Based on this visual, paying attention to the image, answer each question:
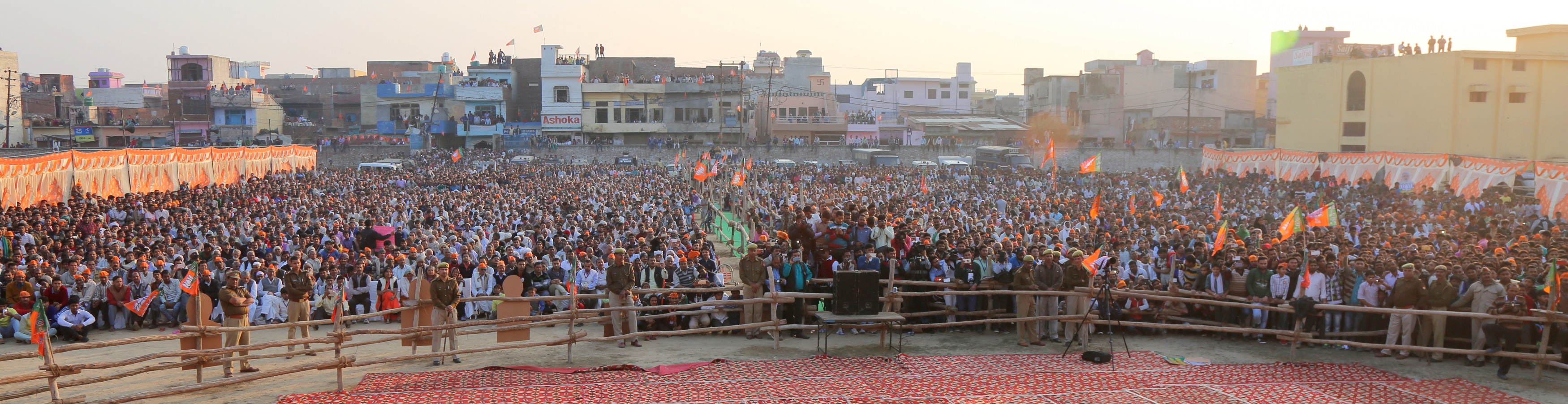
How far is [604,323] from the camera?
10148mm

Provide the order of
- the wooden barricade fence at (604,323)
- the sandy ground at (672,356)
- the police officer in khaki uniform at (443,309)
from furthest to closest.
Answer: the police officer in khaki uniform at (443,309) → the sandy ground at (672,356) → the wooden barricade fence at (604,323)

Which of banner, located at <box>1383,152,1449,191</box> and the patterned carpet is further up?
banner, located at <box>1383,152,1449,191</box>

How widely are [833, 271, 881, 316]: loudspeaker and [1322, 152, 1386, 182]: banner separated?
75.7ft

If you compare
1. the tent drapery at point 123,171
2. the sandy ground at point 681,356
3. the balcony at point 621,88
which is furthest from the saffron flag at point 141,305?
the balcony at point 621,88

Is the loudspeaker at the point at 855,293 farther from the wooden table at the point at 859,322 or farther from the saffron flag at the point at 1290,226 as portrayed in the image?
the saffron flag at the point at 1290,226

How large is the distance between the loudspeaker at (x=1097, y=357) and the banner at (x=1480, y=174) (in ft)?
58.3

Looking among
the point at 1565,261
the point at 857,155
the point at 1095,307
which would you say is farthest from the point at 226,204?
the point at 857,155

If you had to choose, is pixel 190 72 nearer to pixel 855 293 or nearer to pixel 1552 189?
pixel 855 293

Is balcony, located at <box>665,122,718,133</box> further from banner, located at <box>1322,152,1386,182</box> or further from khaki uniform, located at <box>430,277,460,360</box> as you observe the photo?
khaki uniform, located at <box>430,277,460,360</box>

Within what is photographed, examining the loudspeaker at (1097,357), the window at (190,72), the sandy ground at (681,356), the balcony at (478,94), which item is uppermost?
the window at (190,72)

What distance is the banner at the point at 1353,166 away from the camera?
27.9 m

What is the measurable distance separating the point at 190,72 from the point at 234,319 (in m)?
55.7

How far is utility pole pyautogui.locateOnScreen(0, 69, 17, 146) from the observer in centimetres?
4409

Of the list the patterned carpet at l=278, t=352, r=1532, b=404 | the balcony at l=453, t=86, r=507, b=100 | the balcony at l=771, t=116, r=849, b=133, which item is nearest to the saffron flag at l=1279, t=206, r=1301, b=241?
the patterned carpet at l=278, t=352, r=1532, b=404
